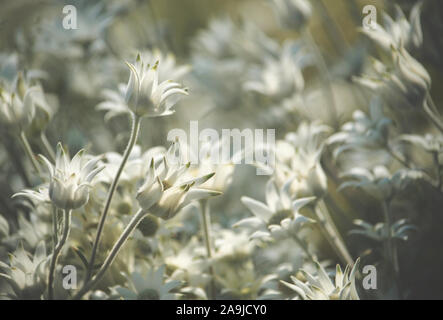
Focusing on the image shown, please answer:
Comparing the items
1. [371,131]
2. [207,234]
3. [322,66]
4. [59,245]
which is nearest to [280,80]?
[322,66]

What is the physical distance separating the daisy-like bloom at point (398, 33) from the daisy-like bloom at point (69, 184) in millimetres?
325

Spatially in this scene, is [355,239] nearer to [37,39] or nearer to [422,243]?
[422,243]

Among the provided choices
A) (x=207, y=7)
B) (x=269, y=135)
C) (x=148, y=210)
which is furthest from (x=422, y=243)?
(x=207, y=7)

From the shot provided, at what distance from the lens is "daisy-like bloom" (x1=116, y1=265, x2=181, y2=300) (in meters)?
0.43

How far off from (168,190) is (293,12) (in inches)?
17.2

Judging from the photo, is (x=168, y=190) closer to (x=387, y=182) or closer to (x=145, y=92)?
(x=145, y=92)

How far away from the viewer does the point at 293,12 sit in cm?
69

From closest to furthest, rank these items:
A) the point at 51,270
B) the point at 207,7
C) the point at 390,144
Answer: the point at 51,270
the point at 390,144
the point at 207,7

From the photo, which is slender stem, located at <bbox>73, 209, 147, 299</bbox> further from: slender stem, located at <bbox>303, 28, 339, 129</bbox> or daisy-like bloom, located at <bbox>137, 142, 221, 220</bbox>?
slender stem, located at <bbox>303, 28, 339, 129</bbox>

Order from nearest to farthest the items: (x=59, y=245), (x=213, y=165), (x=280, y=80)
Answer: (x=59, y=245), (x=213, y=165), (x=280, y=80)

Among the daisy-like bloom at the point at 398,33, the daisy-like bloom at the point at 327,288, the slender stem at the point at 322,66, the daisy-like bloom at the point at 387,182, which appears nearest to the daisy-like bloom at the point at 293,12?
the slender stem at the point at 322,66

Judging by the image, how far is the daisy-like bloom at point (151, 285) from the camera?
431mm

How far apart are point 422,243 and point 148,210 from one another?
391 mm
